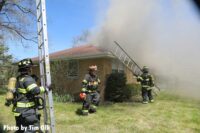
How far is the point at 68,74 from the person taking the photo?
18969mm

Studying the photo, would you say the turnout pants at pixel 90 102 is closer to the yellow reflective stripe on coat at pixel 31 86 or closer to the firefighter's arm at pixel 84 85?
the firefighter's arm at pixel 84 85

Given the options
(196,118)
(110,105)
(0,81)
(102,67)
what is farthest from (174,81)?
(0,81)

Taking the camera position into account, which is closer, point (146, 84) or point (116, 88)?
point (146, 84)

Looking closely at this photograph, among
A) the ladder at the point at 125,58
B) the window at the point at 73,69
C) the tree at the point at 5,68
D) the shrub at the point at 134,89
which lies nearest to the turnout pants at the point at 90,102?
the shrub at the point at 134,89

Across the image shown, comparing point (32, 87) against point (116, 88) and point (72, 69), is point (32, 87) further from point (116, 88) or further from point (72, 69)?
point (72, 69)

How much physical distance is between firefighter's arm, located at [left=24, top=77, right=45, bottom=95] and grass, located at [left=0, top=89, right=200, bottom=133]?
4014 mm

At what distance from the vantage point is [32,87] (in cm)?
645

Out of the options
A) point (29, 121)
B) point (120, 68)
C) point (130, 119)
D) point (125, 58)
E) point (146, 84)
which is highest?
point (125, 58)

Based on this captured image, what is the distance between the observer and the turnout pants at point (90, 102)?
41.0 feet

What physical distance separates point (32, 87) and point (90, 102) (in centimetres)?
632

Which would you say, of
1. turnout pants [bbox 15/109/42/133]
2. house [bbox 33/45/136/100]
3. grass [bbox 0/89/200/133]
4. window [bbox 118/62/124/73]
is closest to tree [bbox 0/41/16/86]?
house [bbox 33/45/136/100]

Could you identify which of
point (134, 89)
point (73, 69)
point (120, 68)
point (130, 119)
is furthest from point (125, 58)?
point (130, 119)

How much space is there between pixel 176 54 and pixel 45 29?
16.7m

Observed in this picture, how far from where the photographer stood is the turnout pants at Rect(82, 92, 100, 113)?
12484mm
